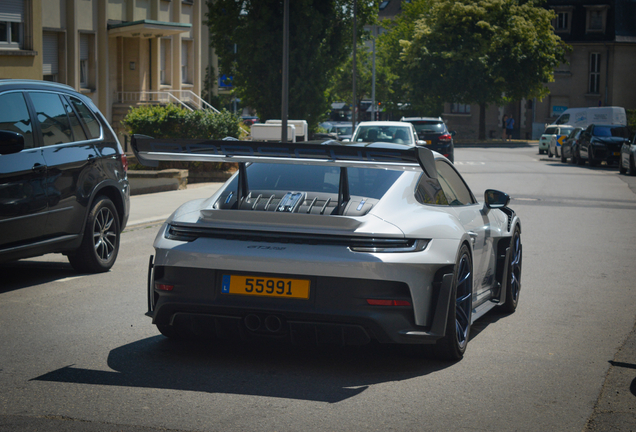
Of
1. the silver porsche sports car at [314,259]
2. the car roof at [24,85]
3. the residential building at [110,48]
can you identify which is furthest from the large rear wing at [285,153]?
the residential building at [110,48]

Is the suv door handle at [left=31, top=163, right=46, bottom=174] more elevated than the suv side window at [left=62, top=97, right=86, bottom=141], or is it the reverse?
the suv side window at [left=62, top=97, right=86, bottom=141]

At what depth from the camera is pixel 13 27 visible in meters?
23.5

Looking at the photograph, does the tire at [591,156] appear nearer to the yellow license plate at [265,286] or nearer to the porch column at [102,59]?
the porch column at [102,59]

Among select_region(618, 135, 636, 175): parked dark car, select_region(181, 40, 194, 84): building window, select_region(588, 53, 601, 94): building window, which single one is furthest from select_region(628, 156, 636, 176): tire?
select_region(588, 53, 601, 94): building window

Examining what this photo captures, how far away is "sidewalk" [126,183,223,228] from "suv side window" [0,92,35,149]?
533 centimetres

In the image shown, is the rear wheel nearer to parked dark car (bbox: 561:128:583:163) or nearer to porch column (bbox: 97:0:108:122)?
parked dark car (bbox: 561:128:583:163)

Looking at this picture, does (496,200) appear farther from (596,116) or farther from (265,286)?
(596,116)

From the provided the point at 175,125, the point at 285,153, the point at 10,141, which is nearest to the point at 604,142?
the point at 175,125

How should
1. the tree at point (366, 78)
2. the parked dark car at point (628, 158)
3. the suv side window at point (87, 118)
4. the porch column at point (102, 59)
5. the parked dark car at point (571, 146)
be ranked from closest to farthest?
the suv side window at point (87, 118), the parked dark car at point (628, 158), the porch column at point (102, 59), the parked dark car at point (571, 146), the tree at point (366, 78)

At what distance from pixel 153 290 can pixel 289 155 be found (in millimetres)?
1196

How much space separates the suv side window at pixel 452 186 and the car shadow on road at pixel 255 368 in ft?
3.78

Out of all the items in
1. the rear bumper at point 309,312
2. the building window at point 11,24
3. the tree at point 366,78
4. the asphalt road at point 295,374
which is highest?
the tree at point 366,78

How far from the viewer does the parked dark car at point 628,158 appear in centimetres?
2842

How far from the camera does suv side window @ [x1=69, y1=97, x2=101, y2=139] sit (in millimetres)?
8820
